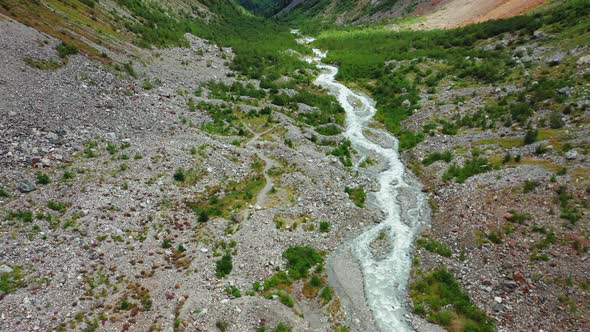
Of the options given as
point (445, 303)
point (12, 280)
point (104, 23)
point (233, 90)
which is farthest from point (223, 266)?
point (104, 23)

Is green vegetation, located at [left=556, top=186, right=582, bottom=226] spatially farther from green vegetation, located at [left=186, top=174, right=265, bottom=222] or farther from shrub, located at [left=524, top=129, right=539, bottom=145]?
green vegetation, located at [left=186, top=174, right=265, bottom=222]

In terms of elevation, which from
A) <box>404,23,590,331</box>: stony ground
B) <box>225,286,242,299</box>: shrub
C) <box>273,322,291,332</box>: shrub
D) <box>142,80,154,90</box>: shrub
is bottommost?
<box>404,23,590,331</box>: stony ground

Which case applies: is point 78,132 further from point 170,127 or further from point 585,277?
point 585,277

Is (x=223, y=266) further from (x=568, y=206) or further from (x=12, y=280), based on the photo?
(x=568, y=206)

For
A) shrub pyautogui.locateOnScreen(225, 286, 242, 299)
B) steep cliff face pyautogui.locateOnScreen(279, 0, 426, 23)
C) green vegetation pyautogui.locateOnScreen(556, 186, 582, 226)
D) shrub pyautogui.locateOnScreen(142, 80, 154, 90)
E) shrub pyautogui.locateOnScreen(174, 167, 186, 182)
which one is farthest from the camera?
steep cliff face pyautogui.locateOnScreen(279, 0, 426, 23)

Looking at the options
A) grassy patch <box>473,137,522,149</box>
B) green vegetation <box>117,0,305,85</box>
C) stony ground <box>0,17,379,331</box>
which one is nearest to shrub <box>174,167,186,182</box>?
stony ground <box>0,17,379,331</box>

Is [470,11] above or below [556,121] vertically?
above
